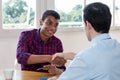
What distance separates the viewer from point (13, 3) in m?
3.63

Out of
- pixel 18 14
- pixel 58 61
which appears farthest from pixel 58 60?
pixel 18 14

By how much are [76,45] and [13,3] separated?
1.18 meters

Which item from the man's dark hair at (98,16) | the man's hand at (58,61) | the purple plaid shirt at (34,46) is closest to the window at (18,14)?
the purple plaid shirt at (34,46)

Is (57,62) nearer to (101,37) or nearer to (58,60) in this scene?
(58,60)

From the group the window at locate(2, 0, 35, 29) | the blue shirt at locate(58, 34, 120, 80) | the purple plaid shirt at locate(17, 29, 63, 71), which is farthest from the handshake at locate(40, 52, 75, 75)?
the window at locate(2, 0, 35, 29)

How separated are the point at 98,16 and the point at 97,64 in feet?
0.90

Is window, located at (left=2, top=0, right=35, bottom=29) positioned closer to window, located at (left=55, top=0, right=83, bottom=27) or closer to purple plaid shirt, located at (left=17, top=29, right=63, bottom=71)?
window, located at (left=55, top=0, right=83, bottom=27)

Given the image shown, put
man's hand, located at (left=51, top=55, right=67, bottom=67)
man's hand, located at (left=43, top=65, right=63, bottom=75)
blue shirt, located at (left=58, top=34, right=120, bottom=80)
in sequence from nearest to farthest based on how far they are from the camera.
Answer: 1. blue shirt, located at (left=58, top=34, right=120, bottom=80)
2. man's hand, located at (left=43, top=65, right=63, bottom=75)
3. man's hand, located at (left=51, top=55, right=67, bottom=67)

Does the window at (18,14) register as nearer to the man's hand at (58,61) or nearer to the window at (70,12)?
the window at (70,12)

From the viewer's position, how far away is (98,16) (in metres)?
1.37

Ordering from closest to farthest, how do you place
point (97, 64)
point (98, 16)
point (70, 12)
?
point (97, 64) → point (98, 16) → point (70, 12)

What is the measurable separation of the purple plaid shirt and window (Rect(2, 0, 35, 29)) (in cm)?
113

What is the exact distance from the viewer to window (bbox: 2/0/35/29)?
3598mm

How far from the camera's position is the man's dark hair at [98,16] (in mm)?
1371
